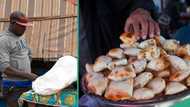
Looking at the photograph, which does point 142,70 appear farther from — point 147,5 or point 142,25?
point 147,5

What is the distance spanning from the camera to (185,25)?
2297mm

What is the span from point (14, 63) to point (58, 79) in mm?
887

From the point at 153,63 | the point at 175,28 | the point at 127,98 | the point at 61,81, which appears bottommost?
the point at 61,81

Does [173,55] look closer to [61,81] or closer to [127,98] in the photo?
[127,98]

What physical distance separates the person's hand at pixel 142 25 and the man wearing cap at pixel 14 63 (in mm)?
3073

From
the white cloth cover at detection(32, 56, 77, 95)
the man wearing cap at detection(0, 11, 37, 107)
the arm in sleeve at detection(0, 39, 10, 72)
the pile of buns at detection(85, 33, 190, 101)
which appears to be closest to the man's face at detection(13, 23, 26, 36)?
the man wearing cap at detection(0, 11, 37, 107)

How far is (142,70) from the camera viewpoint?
2.31 m

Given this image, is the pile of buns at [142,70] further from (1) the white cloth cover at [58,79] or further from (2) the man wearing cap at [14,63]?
(2) the man wearing cap at [14,63]

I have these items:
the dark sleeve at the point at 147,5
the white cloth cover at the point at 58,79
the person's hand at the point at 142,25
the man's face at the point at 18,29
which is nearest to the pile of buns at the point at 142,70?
the person's hand at the point at 142,25

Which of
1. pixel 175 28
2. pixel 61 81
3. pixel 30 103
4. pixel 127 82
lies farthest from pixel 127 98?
pixel 30 103

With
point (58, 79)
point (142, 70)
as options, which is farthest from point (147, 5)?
point (58, 79)

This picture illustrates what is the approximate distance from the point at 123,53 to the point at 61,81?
2.33 meters

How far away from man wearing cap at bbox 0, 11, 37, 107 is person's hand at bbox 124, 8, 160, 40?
3073mm

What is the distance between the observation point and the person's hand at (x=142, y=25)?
236 cm
